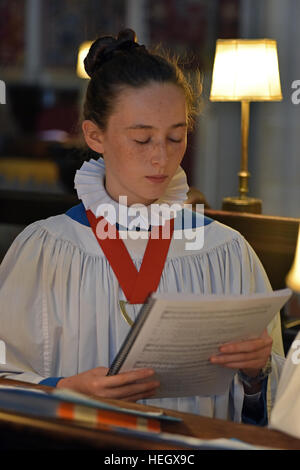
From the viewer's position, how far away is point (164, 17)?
8203 mm

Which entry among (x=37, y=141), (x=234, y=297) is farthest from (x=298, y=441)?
(x=37, y=141)

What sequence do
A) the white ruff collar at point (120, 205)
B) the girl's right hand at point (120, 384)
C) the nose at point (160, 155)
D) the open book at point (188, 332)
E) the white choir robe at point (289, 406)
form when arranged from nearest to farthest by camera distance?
1. the white choir robe at point (289, 406)
2. the open book at point (188, 332)
3. the girl's right hand at point (120, 384)
4. the nose at point (160, 155)
5. the white ruff collar at point (120, 205)

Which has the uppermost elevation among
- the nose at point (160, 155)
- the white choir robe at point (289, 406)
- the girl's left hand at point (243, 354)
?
the nose at point (160, 155)

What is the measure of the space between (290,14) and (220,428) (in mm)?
5335

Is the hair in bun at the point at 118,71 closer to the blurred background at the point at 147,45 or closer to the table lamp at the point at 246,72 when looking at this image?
the blurred background at the point at 147,45

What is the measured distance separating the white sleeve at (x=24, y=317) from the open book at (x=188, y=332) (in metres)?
0.34

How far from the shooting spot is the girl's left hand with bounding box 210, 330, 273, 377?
4.91 feet

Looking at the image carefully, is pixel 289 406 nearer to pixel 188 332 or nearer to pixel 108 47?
pixel 188 332

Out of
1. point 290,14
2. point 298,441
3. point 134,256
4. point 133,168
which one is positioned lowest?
point 298,441

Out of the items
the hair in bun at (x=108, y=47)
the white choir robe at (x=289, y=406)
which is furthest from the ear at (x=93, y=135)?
the white choir robe at (x=289, y=406)

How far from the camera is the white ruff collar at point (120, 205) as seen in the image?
1867 mm

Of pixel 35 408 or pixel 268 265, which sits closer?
pixel 35 408

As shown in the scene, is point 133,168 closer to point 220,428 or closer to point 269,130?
point 220,428

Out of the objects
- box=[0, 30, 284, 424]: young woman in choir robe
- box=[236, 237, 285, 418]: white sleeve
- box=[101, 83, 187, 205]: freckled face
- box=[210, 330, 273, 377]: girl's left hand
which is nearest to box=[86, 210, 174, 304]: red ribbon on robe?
box=[0, 30, 284, 424]: young woman in choir robe
